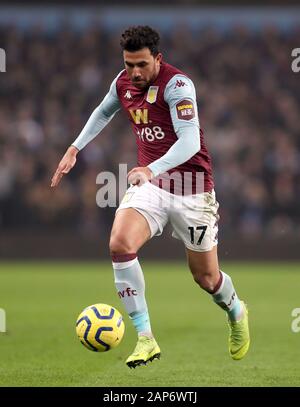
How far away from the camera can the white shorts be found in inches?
270

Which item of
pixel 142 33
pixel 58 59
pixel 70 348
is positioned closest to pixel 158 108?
pixel 142 33

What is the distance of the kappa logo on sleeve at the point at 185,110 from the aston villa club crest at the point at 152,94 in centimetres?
27

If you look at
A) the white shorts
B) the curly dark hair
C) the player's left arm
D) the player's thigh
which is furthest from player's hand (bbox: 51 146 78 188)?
the curly dark hair

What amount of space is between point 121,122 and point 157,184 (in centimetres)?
1225

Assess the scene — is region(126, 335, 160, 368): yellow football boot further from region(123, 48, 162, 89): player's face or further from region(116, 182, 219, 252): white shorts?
region(123, 48, 162, 89): player's face

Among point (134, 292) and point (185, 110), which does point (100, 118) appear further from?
point (134, 292)

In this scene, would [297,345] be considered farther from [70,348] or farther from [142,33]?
[142,33]

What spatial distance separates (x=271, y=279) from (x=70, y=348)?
7112 mm

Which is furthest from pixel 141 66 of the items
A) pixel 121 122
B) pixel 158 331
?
pixel 121 122

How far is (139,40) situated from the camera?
6570 millimetres

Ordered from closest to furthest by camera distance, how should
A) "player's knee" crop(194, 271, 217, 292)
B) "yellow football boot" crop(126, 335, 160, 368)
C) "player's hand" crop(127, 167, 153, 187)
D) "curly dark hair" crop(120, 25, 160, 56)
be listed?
"player's hand" crop(127, 167, 153, 187), "yellow football boot" crop(126, 335, 160, 368), "curly dark hair" crop(120, 25, 160, 56), "player's knee" crop(194, 271, 217, 292)

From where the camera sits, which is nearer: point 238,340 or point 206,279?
point 206,279

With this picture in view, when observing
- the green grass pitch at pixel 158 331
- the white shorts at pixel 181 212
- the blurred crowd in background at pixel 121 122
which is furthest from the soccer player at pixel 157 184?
the blurred crowd in background at pixel 121 122

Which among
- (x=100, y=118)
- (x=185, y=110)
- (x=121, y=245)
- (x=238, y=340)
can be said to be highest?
(x=185, y=110)
